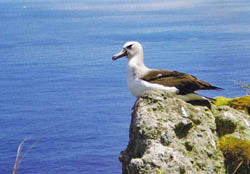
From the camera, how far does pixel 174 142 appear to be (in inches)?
385

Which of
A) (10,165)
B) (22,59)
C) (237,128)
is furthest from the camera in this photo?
(22,59)

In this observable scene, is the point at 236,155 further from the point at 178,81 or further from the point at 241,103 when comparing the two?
the point at 241,103

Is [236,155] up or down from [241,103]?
down

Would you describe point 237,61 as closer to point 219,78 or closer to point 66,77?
point 219,78

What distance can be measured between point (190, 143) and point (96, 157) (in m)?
42.9

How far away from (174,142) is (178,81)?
265cm

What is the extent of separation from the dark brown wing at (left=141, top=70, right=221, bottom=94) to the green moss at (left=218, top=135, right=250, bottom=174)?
5.36ft

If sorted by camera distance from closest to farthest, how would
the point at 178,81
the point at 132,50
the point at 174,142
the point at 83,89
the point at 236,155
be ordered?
the point at 174,142 → the point at 236,155 → the point at 178,81 → the point at 132,50 → the point at 83,89

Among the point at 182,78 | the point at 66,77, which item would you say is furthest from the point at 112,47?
the point at 182,78

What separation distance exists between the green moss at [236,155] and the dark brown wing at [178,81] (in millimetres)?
1633

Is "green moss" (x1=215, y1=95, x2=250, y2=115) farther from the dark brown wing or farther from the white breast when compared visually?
the white breast

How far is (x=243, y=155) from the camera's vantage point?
35.2 feet

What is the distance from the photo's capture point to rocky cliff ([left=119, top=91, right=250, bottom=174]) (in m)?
9.03

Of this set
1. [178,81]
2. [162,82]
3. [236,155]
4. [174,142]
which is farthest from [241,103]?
[174,142]
